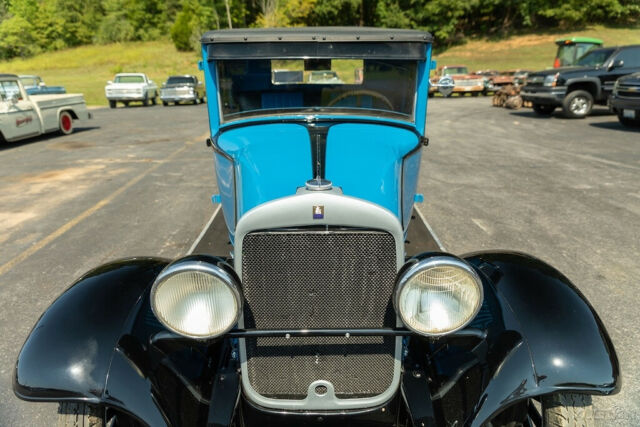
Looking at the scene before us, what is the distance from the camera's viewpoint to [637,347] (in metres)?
3.10

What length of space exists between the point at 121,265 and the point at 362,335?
137 centimetres

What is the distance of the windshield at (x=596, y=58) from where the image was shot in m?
14.4

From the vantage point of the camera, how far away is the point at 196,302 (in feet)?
6.09

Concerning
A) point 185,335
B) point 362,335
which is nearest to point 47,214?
point 185,335

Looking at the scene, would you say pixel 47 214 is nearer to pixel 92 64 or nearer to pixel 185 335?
pixel 185 335

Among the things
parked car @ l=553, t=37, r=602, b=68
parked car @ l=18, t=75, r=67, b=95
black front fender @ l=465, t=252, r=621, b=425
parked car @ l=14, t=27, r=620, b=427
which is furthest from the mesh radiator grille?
parked car @ l=18, t=75, r=67, b=95

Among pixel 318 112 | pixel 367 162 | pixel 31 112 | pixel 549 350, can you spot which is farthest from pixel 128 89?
pixel 549 350

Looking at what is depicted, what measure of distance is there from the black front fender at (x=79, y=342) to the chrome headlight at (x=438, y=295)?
1.09 m

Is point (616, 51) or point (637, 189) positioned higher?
point (616, 51)

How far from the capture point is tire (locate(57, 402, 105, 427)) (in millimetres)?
1946

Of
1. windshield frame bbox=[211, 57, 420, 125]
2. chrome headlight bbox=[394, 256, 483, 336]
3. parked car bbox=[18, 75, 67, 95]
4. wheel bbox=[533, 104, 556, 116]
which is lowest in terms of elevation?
wheel bbox=[533, 104, 556, 116]

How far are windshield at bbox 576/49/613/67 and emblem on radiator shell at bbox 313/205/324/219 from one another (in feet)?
51.2

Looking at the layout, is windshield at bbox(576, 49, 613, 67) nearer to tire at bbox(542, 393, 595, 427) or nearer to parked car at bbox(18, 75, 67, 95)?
tire at bbox(542, 393, 595, 427)

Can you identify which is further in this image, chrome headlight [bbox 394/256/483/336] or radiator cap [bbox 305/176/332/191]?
radiator cap [bbox 305/176/332/191]
